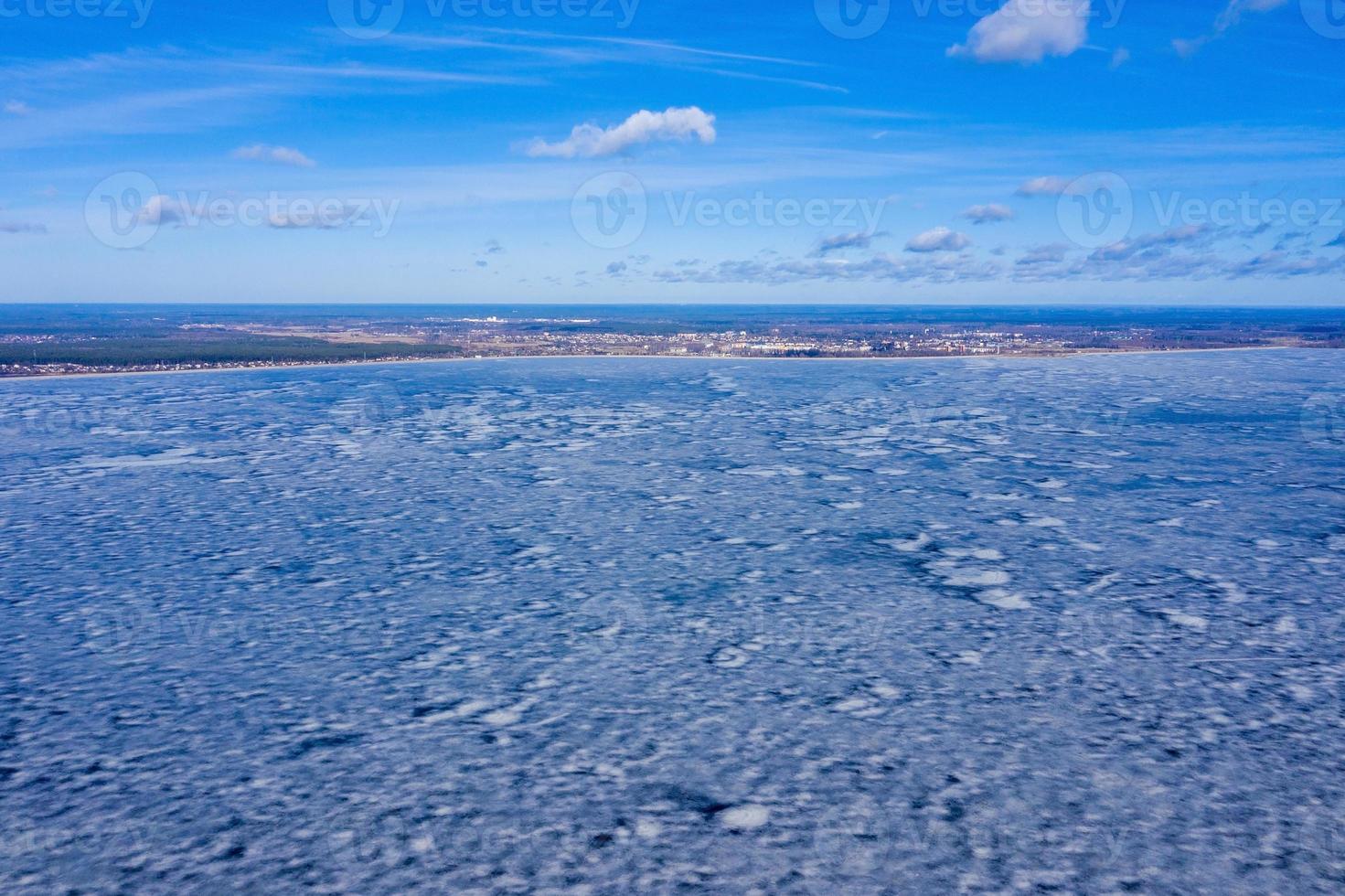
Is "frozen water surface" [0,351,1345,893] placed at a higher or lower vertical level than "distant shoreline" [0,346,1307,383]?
lower

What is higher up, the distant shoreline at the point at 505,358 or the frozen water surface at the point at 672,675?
the distant shoreline at the point at 505,358

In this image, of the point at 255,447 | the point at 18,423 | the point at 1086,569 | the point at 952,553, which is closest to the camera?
the point at 1086,569

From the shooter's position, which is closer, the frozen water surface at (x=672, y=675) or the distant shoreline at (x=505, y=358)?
the frozen water surface at (x=672, y=675)

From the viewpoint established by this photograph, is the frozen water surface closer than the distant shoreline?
Yes

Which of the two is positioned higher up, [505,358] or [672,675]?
[505,358]

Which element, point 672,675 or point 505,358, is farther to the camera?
point 505,358

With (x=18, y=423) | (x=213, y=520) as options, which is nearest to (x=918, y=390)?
(x=213, y=520)

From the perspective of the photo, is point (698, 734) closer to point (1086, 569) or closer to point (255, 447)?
point (1086, 569)

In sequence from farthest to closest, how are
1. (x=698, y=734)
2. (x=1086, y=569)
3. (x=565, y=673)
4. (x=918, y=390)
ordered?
1. (x=918, y=390)
2. (x=1086, y=569)
3. (x=565, y=673)
4. (x=698, y=734)
